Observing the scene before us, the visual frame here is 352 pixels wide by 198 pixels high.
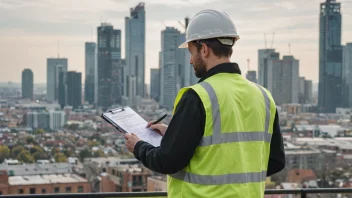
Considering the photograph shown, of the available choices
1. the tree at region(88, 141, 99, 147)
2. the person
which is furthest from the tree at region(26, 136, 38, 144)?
the person

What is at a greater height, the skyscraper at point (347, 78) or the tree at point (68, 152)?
the skyscraper at point (347, 78)

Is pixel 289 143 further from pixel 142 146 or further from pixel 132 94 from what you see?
pixel 142 146

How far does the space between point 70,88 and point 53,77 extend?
283 cm

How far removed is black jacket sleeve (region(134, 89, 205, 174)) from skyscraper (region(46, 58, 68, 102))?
67.6 m

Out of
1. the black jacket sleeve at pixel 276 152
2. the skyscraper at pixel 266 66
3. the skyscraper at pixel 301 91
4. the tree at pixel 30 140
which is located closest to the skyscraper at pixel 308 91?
the skyscraper at pixel 301 91

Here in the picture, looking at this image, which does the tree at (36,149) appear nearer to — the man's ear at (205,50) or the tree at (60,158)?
the tree at (60,158)

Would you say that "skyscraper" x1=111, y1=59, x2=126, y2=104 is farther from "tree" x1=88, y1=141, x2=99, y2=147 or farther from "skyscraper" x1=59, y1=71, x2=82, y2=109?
"tree" x1=88, y1=141, x2=99, y2=147

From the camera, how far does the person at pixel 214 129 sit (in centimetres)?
162

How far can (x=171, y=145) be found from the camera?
5.37 ft

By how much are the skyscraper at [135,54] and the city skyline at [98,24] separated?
3.29ft

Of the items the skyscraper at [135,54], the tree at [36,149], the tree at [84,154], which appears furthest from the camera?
the skyscraper at [135,54]

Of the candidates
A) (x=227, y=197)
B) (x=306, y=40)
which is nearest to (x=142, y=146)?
(x=227, y=197)

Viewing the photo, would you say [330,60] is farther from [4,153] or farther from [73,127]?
[4,153]

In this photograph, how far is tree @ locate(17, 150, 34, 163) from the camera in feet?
147
